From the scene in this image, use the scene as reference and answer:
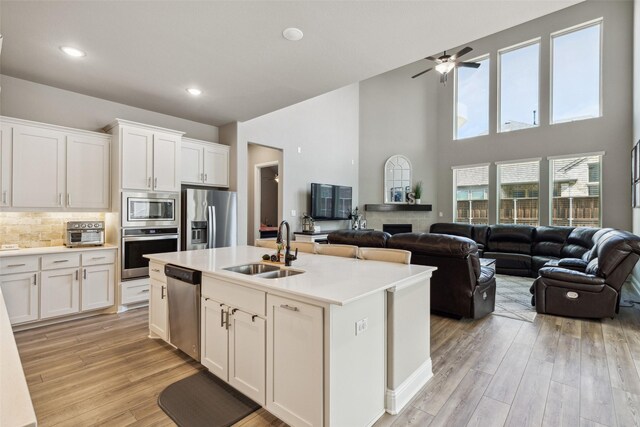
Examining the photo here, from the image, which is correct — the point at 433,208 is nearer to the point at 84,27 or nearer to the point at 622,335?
the point at 622,335

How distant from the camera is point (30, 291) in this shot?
10.7ft

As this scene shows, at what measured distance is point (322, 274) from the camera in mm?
2123

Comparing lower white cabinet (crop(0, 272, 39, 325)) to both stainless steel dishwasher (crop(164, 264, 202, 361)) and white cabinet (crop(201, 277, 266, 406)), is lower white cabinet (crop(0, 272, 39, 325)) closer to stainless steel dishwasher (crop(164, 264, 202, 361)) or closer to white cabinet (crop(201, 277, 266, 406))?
stainless steel dishwasher (crop(164, 264, 202, 361))

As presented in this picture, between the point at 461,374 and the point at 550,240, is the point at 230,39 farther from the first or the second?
the point at 550,240

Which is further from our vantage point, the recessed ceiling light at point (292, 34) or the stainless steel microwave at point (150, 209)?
the stainless steel microwave at point (150, 209)

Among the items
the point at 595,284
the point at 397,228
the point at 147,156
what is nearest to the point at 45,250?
the point at 147,156

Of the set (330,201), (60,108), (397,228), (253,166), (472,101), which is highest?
(472,101)

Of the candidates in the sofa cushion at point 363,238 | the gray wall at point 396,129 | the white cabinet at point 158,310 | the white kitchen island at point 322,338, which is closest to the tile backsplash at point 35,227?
the white cabinet at point 158,310

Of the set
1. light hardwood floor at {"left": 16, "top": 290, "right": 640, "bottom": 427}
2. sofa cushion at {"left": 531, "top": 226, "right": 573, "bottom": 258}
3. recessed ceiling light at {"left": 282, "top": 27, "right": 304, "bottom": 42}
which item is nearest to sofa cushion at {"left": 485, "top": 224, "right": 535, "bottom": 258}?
sofa cushion at {"left": 531, "top": 226, "right": 573, "bottom": 258}

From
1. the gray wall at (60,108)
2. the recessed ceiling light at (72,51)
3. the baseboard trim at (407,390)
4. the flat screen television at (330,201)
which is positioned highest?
the recessed ceiling light at (72,51)

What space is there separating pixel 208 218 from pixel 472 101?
746cm

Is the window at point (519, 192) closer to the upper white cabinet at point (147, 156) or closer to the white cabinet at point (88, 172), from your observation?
the upper white cabinet at point (147, 156)

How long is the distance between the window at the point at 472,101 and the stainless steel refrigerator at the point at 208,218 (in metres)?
6.55

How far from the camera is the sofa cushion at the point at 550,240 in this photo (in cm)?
595
